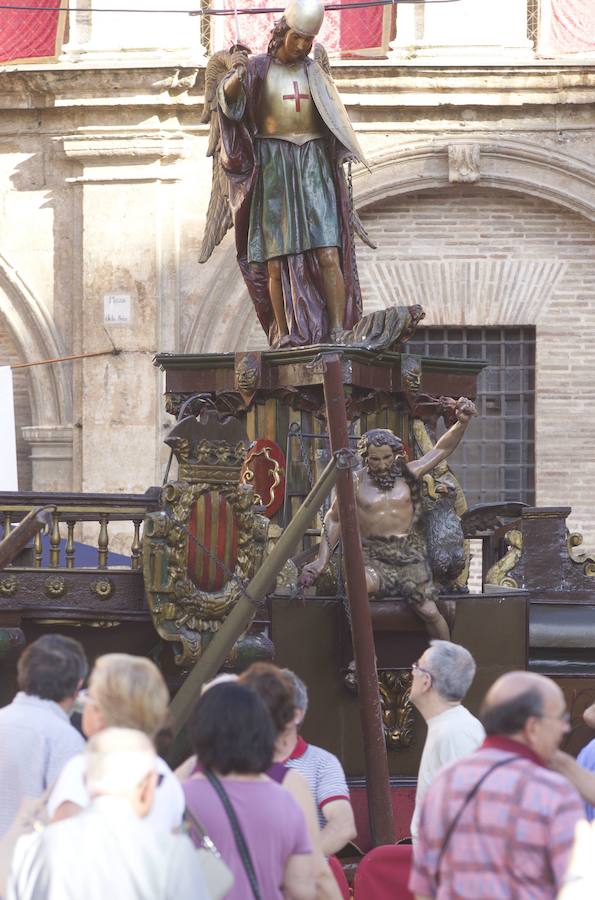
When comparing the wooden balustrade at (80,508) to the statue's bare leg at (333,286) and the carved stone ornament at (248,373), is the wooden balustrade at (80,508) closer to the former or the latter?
the carved stone ornament at (248,373)

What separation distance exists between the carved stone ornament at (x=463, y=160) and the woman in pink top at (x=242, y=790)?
14.0 m

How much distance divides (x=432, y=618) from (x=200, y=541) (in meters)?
1.23

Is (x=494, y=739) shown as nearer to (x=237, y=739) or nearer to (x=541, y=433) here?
(x=237, y=739)

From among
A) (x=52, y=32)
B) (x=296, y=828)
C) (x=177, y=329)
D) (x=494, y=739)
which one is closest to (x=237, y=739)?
(x=296, y=828)

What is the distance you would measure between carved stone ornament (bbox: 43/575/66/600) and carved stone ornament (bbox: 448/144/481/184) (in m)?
10.1

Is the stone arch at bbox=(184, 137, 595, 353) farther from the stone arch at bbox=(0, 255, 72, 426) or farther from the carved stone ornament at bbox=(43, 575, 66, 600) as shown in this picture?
the carved stone ornament at bbox=(43, 575, 66, 600)

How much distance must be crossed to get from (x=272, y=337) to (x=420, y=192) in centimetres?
789

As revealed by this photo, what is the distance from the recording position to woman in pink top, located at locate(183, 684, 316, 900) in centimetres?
448

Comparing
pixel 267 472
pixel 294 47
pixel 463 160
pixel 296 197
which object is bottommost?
pixel 267 472

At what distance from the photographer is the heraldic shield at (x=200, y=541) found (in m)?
8.56

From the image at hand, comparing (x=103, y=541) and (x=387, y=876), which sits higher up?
(x=103, y=541)

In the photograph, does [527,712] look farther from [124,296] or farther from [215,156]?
[124,296]

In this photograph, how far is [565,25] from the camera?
713 inches

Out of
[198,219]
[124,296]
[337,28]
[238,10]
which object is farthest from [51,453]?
[337,28]
